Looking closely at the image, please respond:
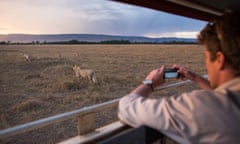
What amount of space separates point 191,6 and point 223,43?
4.39 ft

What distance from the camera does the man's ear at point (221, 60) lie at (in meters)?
0.81

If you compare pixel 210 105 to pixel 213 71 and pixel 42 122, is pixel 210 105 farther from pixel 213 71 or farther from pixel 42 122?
pixel 42 122

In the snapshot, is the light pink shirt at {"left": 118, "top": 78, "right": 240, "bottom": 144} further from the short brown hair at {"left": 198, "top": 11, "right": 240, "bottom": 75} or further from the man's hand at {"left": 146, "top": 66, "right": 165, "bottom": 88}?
the man's hand at {"left": 146, "top": 66, "right": 165, "bottom": 88}

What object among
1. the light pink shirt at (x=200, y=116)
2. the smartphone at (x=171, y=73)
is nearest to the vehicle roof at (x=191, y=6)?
the smartphone at (x=171, y=73)

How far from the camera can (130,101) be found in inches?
33.9

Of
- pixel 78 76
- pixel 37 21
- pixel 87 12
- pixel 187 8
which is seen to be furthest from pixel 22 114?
pixel 187 8

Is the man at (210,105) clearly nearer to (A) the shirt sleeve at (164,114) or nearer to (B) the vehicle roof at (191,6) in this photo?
(A) the shirt sleeve at (164,114)

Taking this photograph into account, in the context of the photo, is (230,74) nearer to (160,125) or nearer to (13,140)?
(160,125)

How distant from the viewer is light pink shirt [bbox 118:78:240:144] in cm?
72

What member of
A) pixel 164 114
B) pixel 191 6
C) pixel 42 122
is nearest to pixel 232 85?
pixel 164 114

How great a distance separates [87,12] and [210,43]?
6.71m

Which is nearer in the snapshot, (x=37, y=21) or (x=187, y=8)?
(x=187, y=8)

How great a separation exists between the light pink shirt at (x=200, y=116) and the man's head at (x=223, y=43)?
0.05m

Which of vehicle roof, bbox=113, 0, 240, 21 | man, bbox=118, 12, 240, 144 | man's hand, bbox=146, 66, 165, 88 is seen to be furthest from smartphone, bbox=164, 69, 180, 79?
vehicle roof, bbox=113, 0, 240, 21
